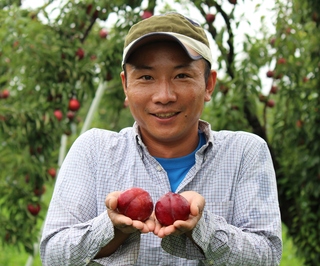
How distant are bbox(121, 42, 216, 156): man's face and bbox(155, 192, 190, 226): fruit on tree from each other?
260mm

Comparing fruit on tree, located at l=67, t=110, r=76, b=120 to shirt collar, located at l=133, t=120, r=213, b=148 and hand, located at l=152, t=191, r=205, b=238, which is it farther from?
hand, located at l=152, t=191, r=205, b=238

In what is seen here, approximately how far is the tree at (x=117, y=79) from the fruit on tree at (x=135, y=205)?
231cm

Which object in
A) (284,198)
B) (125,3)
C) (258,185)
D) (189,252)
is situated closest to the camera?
(189,252)

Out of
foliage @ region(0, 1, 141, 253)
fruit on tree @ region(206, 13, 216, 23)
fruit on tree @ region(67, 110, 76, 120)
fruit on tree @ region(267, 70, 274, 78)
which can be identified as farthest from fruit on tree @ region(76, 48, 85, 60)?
fruit on tree @ region(267, 70, 274, 78)

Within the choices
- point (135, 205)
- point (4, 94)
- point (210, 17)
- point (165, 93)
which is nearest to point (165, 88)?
point (165, 93)

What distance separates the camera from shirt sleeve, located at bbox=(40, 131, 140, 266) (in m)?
1.63

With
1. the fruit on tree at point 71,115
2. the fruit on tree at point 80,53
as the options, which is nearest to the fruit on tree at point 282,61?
the fruit on tree at point 80,53

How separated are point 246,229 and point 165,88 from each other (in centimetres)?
44

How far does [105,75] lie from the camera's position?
13.1 feet

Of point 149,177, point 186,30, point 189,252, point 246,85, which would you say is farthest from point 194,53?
point 246,85

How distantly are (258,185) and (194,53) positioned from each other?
0.41m

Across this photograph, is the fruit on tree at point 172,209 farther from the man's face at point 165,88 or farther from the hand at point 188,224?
the man's face at point 165,88

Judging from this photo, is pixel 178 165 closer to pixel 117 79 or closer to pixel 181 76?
pixel 181 76

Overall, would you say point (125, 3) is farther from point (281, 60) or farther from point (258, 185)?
point (258, 185)
